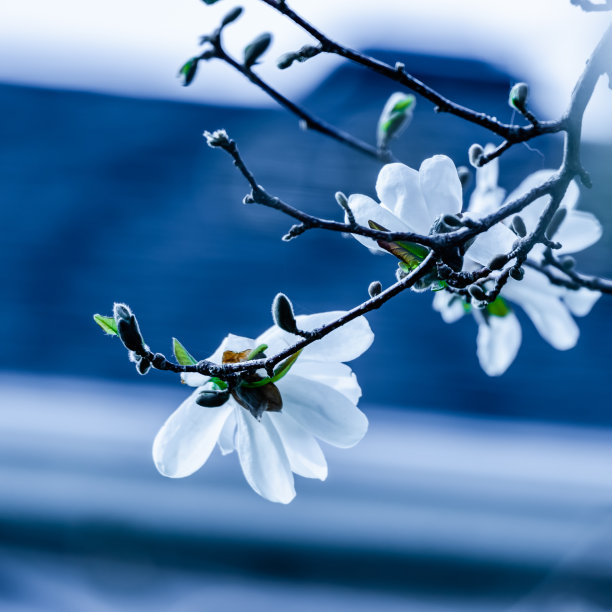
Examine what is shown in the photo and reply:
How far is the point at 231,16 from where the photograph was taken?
1.40 ft

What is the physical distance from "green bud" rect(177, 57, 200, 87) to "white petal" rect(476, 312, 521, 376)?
302mm

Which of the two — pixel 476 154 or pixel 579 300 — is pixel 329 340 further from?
pixel 579 300

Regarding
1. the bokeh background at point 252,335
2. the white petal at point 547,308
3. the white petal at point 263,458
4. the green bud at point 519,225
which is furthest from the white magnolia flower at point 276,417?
the bokeh background at point 252,335

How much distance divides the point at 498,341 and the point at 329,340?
248 mm

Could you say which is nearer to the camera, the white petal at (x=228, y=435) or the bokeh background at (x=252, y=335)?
the white petal at (x=228, y=435)

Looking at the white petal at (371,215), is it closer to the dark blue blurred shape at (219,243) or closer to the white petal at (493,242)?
the white petal at (493,242)

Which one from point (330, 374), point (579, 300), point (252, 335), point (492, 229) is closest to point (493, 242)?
point (492, 229)

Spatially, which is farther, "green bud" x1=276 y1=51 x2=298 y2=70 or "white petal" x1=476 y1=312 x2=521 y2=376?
"white petal" x1=476 y1=312 x2=521 y2=376

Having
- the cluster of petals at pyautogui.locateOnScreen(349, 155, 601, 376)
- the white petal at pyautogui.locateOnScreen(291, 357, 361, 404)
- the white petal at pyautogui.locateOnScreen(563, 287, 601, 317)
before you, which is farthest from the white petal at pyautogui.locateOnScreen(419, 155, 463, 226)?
the white petal at pyautogui.locateOnScreen(563, 287, 601, 317)

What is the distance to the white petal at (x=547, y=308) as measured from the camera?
55 cm

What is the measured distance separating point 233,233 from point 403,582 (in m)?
1.24

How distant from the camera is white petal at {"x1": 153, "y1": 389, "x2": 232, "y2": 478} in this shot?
1.30 ft

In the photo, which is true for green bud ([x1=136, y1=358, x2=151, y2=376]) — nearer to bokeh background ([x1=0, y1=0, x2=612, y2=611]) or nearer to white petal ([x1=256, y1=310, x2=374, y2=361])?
white petal ([x1=256, y1=310, x2=374, y2=361])

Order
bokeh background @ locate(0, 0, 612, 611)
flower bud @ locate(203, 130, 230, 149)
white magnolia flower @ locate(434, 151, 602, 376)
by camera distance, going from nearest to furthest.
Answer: flower bud @ locate(203, 130, 230, 149) < white magnolia flower @ locate(434, 151, 602, 376) < bokeh background @ locate(0, 0, 612, 611)
